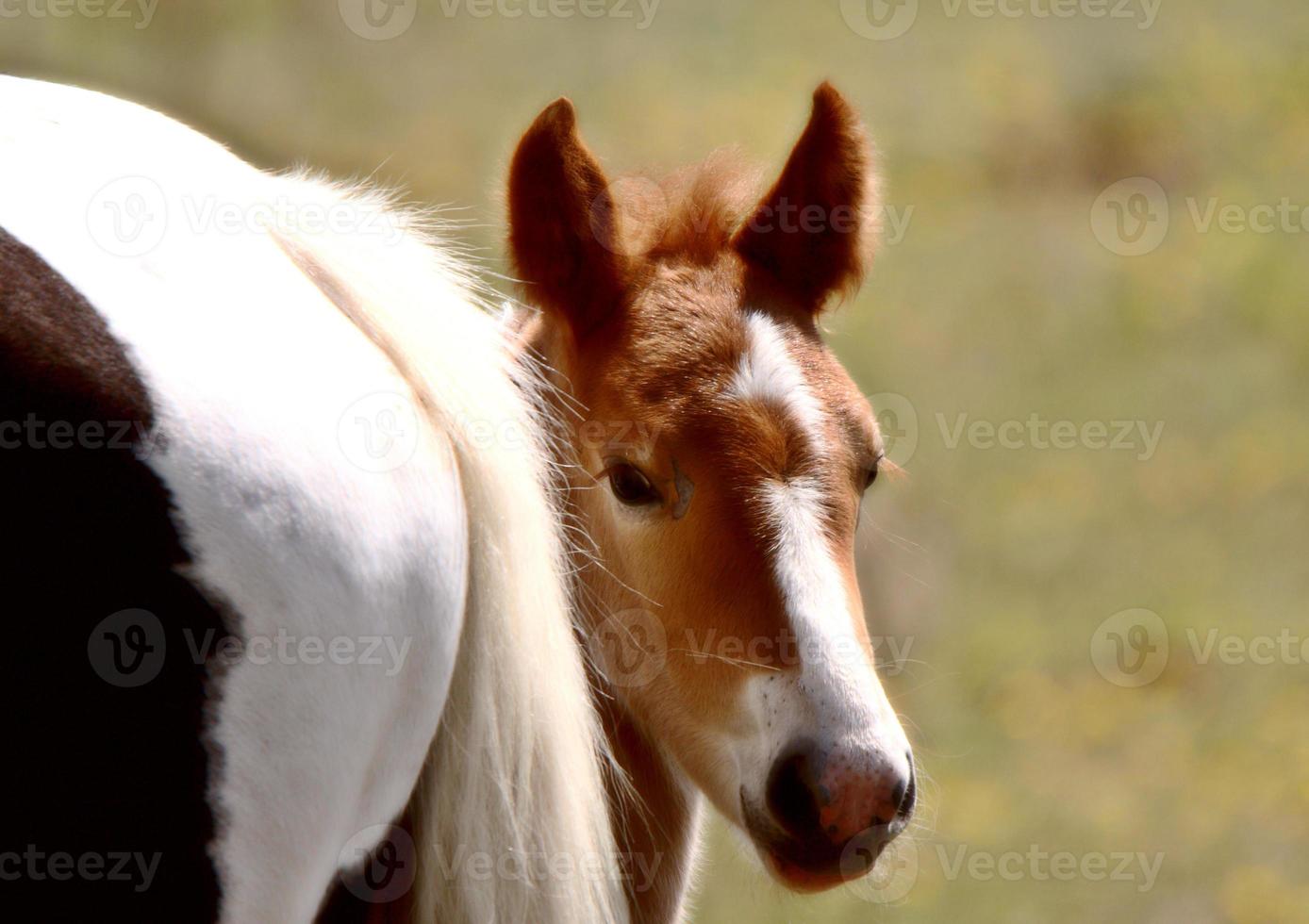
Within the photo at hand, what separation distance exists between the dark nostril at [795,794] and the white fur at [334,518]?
10.8 inches

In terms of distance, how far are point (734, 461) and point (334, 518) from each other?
30.5 inches

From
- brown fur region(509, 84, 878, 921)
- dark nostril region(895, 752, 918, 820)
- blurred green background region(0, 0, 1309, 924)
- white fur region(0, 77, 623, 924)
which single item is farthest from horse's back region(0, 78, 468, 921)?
blurred green background region(0, 0, 1309, 924)

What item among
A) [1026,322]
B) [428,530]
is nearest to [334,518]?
[428,530]

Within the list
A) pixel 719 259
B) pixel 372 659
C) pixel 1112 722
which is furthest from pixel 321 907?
pixel 1112 722

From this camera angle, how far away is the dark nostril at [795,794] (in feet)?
5.65

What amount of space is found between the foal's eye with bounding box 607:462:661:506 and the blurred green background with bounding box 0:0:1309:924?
744mm

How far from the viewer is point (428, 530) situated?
136 centimetres

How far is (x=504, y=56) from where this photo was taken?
10836mm

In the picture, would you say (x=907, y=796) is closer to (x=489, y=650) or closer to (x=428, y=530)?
(x=489, y=650)

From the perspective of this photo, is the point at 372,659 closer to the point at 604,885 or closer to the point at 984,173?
the point at 604,885

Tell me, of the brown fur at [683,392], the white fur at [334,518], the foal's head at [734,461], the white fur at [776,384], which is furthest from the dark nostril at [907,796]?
the white fur at [776,384]

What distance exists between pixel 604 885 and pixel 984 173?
9580 millimetres

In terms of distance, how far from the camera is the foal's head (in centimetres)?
177

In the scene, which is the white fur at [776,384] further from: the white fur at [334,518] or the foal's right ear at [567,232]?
the white fur at [334,518]
